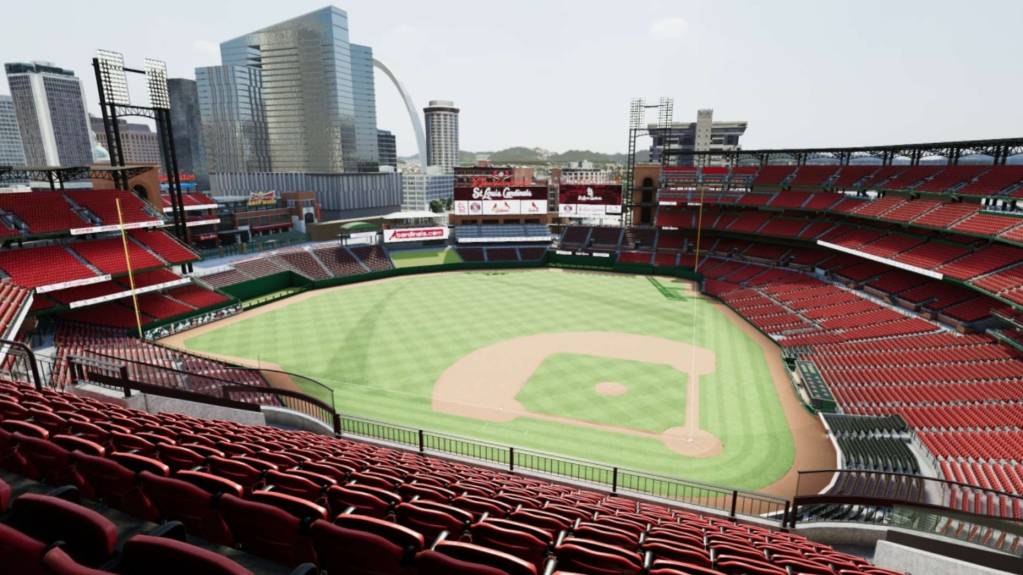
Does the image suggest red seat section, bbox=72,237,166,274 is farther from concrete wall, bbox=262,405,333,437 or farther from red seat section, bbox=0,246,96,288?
concrete wall, bbox=262,405,333,437

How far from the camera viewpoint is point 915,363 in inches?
1054

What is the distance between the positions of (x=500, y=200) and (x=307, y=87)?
76772 mm

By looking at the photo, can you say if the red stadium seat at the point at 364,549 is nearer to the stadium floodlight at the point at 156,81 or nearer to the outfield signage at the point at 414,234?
the stadium floodlight at the point at 156,81

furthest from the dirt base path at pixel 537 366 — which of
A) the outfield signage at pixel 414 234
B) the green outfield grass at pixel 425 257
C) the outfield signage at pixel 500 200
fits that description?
the outfield signage at pixel 414 234

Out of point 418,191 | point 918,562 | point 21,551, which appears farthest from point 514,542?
point 418,191

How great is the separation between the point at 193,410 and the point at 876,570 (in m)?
18.2

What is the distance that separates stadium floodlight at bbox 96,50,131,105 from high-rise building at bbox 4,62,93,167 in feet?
633

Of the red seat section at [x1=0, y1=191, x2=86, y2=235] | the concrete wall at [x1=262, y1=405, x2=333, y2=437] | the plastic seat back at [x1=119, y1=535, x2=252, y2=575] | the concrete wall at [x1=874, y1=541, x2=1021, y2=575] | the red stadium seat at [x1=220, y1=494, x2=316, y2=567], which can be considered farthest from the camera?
the red seat section at [x1=0, y1=191, x2=86, y2=235]

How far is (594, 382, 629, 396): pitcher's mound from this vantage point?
2706 centimetres

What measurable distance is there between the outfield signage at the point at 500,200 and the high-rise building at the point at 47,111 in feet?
642

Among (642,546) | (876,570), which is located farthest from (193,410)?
(876,570)

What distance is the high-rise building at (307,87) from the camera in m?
113

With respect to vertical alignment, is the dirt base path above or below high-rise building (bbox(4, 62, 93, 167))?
below

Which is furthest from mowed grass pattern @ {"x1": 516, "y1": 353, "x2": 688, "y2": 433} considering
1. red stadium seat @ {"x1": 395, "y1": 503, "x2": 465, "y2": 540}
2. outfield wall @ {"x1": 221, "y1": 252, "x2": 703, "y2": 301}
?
outfield wall @ {"x1": 221, "y1": 252, "x2": 703, "y2": 301}
